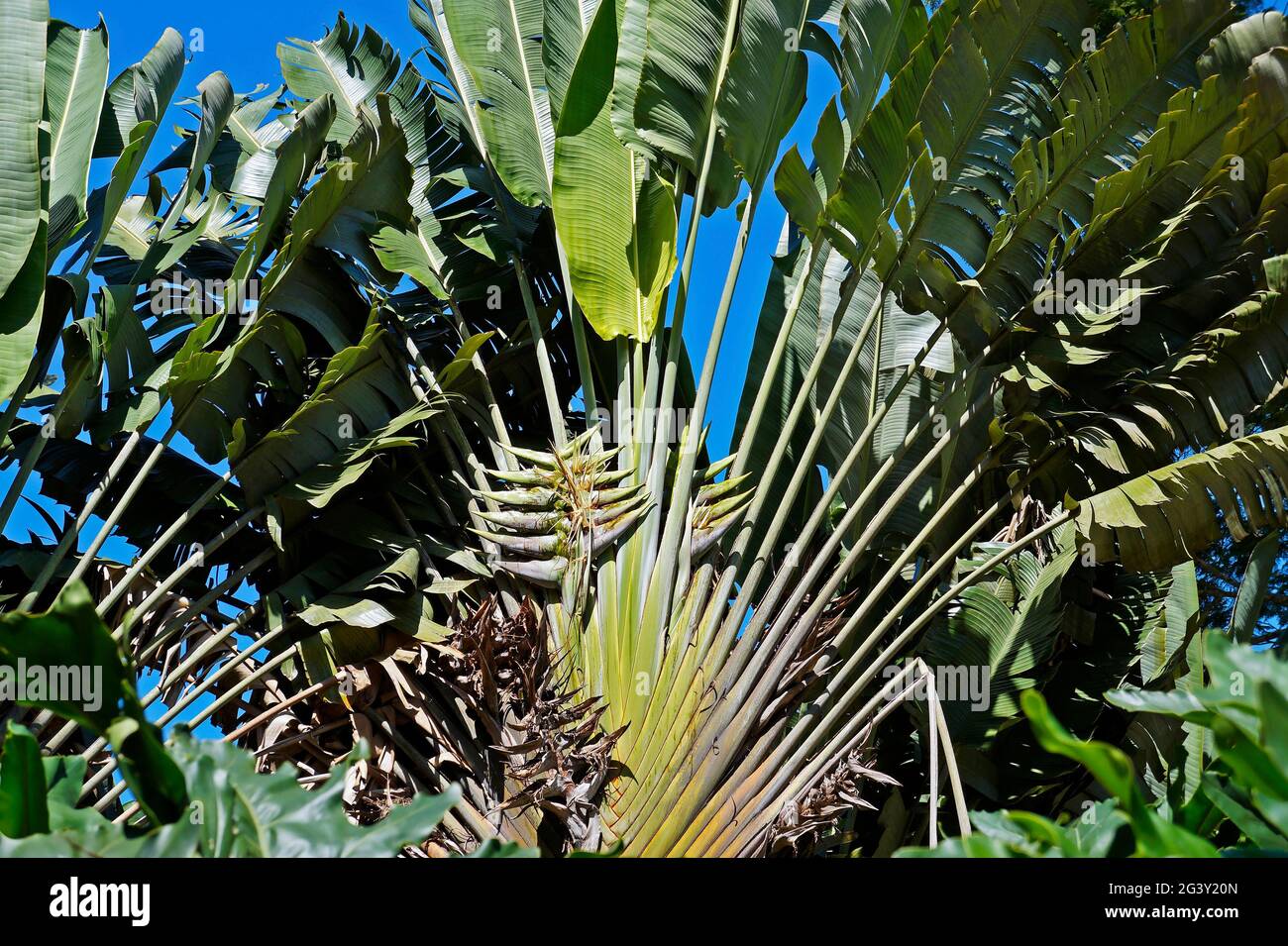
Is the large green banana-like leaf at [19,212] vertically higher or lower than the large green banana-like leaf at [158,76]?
lower

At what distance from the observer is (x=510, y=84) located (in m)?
5.70

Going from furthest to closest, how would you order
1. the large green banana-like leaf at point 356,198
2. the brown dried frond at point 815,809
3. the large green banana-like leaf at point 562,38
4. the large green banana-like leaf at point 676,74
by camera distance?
the large green banana-like leaf at point 562,38
the large green banana-like leaf at point 676,74
the large green banana-like leaf at point 356,198
the brown dried frond at point 815,809

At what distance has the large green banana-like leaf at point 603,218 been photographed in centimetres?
511

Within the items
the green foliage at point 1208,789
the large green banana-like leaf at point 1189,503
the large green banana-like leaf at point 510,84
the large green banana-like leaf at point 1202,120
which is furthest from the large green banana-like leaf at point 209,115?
the green foliage at point 1208,789

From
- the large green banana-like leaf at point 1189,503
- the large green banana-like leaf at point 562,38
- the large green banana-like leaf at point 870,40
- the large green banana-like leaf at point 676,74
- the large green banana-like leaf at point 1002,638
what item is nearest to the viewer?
the large green banana-like leaf at point 1189,503

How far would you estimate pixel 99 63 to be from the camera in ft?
17.4

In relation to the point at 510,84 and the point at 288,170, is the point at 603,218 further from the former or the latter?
the point at 288,170

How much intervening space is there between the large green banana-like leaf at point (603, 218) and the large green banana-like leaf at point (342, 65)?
152 centimetres

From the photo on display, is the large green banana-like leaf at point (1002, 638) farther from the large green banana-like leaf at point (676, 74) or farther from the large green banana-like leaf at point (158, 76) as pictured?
the large green banana-like leaf at point (158, 76)

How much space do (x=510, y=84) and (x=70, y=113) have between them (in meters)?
2.05

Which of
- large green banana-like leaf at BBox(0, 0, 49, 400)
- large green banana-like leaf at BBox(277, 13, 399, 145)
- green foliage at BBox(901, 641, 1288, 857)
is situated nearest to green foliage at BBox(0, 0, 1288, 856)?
large green banana-like leaf at BBox(0, 0, 49, 400)

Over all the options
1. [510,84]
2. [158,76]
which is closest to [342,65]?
[510,84]
